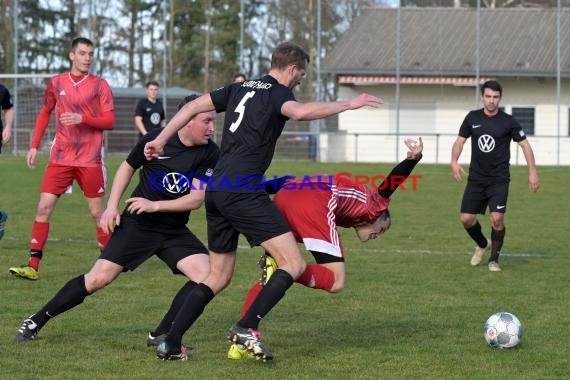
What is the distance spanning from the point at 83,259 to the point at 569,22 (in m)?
31.0

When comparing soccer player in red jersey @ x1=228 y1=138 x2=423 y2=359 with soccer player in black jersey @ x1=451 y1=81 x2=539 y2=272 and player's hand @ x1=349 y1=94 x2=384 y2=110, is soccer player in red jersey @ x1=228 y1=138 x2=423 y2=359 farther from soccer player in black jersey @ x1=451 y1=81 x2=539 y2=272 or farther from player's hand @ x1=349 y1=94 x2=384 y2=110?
soccer player in black jersey @ x1=451 y1=81 x2=539 y2=272

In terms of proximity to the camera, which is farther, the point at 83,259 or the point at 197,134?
the point at 83,259

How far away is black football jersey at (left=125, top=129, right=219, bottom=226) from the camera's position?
6.49 meters

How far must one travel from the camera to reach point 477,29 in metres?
37.2

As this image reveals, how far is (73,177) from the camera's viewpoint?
33.3 feet

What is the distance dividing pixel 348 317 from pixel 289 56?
103 inches

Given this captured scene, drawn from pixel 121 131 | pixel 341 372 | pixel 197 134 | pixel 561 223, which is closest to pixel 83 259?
pixel 197 134

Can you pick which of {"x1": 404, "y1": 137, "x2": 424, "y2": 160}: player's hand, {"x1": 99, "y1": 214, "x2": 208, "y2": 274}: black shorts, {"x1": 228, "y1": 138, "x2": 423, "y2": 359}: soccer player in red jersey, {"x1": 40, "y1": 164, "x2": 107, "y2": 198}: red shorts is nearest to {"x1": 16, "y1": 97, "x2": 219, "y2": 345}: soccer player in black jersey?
{"x1": 99, "y1": 214, "x2": 208, "y2": 274}: black shorts

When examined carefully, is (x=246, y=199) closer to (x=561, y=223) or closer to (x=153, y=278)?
(x=153, y=278)

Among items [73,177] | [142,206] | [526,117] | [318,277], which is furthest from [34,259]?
[526,117]

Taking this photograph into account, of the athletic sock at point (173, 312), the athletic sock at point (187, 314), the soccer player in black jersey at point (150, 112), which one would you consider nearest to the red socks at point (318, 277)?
the athletic sock at point (187, 314)

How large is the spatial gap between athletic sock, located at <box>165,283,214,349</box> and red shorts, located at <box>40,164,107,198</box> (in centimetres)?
422

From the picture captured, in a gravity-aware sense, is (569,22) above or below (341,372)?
above

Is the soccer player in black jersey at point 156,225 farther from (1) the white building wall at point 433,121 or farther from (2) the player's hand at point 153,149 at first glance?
(1) the white building wall at point 433,121
